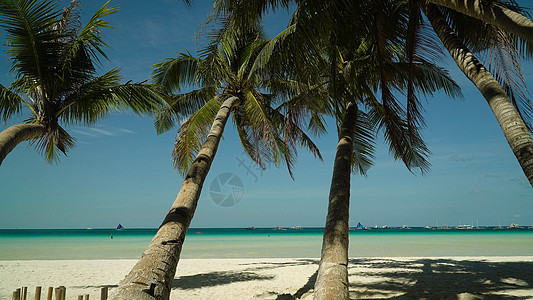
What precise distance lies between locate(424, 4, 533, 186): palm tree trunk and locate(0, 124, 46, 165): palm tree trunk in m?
6.14

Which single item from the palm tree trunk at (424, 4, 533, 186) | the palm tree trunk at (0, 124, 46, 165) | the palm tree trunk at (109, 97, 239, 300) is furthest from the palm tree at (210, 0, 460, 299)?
the palm tree trunk at (0, 124, 46, 165)

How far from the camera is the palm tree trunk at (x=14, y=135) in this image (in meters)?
4.69

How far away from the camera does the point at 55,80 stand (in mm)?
6102

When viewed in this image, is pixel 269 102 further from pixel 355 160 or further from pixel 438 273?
pixel 438 273

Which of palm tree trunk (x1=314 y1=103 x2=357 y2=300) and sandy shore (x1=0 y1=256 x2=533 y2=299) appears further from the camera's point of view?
sandy shore (x1=0 y1=256 x2=533 y2=299)

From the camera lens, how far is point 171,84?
9.98 metres

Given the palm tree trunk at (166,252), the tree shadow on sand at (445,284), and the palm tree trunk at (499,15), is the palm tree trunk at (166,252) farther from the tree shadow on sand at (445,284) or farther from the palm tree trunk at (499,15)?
the tree shadow on sand at (445,284)

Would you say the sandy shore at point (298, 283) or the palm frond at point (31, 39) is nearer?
the palm frond at point (31, 39)

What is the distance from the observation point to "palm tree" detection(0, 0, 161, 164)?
5.30 m

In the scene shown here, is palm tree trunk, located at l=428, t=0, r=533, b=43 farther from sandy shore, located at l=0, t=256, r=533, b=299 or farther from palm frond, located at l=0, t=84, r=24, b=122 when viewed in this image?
palm frond, located at l=0, t=84, r=24, b=122

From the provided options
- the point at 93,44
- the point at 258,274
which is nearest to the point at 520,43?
the point at 93,44

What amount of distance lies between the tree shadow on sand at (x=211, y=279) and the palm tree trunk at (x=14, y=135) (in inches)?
197

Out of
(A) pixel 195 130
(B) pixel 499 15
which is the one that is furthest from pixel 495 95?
(A) pixel 195 130

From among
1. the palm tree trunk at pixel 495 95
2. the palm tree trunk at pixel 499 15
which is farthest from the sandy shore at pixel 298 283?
the palm tree trunk at pixel 499 15
